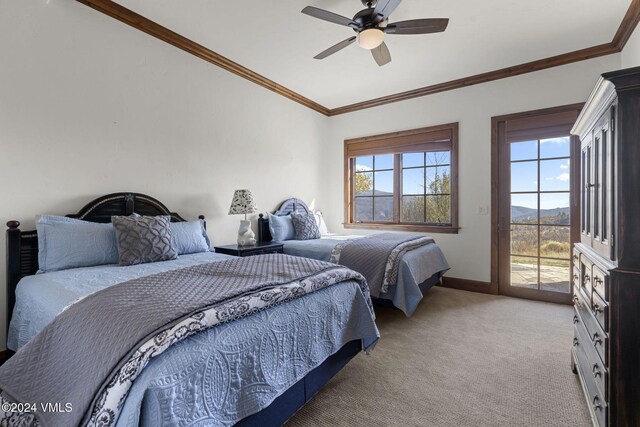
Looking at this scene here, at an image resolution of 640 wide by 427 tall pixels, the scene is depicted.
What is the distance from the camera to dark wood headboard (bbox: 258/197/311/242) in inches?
159

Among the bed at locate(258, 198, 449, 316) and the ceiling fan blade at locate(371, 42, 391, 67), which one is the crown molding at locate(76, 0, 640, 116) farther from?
the bed at locate(258, 198, 449, 316)

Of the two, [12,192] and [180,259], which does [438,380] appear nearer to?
[180,259]

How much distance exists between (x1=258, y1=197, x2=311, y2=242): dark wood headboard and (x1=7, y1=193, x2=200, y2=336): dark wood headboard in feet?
3.67

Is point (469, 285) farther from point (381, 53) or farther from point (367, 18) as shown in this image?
point (367, 18)

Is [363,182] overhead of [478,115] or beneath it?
A: beneath

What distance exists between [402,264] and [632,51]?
2.90 meters

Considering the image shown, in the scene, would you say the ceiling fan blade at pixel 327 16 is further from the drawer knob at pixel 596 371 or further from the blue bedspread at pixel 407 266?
the drawer knob at pixel 596 371

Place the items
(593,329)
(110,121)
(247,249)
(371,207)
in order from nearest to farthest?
(593,329) → (110,121) → (247,249) → (371,207)

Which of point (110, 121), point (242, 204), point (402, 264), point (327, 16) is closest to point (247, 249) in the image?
point (242, 204)

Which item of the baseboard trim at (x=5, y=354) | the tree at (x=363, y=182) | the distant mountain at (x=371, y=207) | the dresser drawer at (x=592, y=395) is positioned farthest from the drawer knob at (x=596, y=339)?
the tree at (x=363, y=182)

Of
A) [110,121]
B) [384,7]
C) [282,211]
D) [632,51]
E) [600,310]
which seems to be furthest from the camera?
[282,211]

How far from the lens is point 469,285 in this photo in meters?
4.02

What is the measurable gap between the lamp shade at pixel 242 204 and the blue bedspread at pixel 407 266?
0.63 meters

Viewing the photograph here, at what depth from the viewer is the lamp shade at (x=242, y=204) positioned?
137 inches
